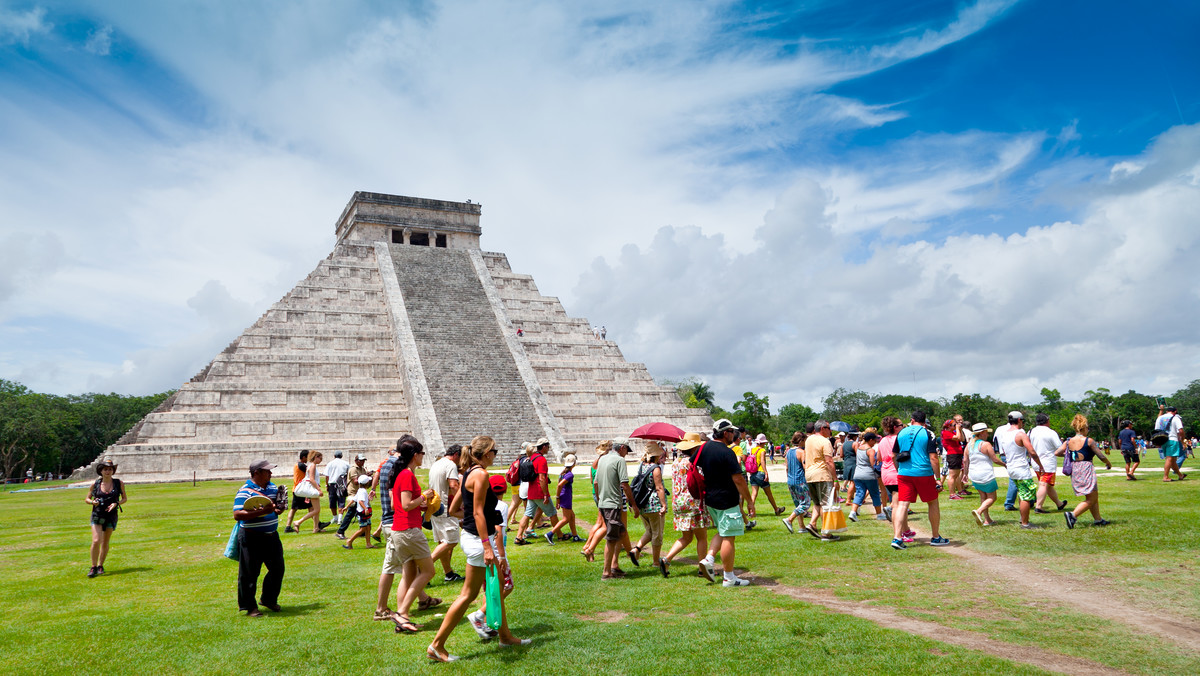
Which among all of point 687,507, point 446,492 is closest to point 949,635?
point 687,507

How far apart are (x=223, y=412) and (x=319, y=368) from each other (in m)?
4.56

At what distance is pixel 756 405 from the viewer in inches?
2232

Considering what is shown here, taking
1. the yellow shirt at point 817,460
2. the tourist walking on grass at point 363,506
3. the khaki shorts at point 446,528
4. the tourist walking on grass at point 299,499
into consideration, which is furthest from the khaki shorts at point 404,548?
the tourist walking on grass at point 299,499

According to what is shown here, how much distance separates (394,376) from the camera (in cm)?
3284

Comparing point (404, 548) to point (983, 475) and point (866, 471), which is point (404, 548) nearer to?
point (983, 475)

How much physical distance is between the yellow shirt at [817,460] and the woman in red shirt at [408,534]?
5476 millimetres

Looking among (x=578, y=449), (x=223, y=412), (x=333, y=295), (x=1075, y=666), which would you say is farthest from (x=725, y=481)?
(x=333, y=295)

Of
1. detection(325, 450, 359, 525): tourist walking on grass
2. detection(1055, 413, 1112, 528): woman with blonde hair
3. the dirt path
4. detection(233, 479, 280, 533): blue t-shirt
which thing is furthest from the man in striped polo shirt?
detection(1055, 413, 1112, 528): woman with blonde hair

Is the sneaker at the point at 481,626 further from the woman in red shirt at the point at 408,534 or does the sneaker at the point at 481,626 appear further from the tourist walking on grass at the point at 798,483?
the tourist walking on grass at the point at 798,483

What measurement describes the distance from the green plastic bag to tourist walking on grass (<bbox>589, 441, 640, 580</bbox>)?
249cm

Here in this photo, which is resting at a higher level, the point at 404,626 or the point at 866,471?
the point at 866,471

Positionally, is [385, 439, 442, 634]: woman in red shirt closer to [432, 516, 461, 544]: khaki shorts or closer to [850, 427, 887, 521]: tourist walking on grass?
[432, 516, 461, 544]: khaki shorts

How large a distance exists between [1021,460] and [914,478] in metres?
2.31

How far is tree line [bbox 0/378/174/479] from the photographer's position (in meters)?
49.7
